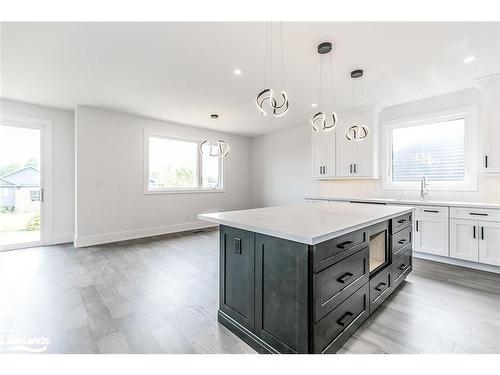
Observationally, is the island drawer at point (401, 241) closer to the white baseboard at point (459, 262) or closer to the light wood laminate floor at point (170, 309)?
the light wood laminate floor at point (170, 309)

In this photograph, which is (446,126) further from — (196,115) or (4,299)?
(4,299)

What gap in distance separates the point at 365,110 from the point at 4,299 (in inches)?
229

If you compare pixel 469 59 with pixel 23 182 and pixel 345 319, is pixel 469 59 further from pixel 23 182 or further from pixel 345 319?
pixel 23 182

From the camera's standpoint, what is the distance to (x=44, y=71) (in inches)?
119

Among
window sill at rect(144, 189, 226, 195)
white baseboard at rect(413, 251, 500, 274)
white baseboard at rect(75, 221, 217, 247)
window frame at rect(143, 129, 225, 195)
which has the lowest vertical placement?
white baseboard at rect(413, 251, 500, 274)

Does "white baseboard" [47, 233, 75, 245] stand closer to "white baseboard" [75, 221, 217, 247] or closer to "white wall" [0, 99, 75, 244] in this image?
"white wall" [0, 99, 75, 244]

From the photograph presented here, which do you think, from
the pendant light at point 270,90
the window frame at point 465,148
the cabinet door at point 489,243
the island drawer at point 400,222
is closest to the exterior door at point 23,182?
the pendant light at point 270,90

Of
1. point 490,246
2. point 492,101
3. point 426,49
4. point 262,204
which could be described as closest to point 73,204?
point 262,204

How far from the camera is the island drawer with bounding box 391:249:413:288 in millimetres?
2359

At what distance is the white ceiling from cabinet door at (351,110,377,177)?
38 centimetres

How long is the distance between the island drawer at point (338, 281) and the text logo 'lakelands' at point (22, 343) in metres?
1.96

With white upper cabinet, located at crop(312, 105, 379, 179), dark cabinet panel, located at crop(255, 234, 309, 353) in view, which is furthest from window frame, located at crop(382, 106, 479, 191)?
dark cabinet panel, located at crop(255, 234, 309, 353)

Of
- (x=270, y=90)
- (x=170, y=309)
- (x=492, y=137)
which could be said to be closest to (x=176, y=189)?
(x=170, y=309)

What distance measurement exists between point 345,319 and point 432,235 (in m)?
2.76
